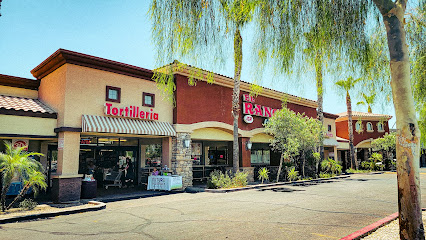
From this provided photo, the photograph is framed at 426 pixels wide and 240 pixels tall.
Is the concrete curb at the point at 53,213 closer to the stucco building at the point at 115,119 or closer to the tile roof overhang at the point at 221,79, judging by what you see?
the stucco building at the point at 115,119

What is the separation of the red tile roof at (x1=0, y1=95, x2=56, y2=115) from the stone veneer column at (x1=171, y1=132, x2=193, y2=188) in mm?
6559

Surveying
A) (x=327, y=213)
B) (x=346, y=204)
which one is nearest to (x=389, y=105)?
(x=327, y=213)

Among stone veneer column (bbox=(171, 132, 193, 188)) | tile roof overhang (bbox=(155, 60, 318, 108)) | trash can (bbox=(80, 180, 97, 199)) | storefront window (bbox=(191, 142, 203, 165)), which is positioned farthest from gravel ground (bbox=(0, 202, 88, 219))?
storefront window (bbox=(191, 142, 203, 165))

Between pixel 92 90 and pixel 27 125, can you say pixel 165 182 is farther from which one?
pixel 27 125

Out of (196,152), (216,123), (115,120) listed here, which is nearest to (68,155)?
(115,120)

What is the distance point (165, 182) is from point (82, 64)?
23.5 ft

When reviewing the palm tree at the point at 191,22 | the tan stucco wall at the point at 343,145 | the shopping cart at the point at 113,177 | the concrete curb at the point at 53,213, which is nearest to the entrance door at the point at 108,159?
the shopping cart at the point at 113,177

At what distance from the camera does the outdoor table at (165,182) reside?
52.0 feet

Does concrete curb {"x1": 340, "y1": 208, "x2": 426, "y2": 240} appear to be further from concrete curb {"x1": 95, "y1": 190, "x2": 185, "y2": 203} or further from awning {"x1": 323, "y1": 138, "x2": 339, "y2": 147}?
awning {"x1": 323, "y1": 138, "x2": 339, "y2": 147}

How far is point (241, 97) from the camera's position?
72.3ft

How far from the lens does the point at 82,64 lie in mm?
13773

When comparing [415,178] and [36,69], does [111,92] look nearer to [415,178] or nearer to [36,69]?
[36,69]

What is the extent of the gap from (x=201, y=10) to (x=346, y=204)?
877 centimetres

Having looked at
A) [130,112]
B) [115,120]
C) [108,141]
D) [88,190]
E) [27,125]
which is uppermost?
[130,112]
